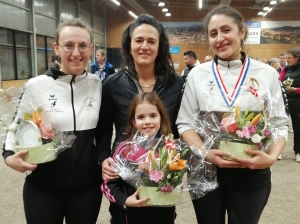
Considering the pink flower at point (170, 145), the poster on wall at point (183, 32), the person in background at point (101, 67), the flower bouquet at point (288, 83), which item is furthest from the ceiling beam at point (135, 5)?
the pink flower at point (170, 145)

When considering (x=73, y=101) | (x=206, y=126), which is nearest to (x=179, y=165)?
(x=206, y=126)

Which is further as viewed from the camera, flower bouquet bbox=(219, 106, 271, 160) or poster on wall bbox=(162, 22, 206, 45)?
poster on wall bbox=(162, 22, 206, 45)

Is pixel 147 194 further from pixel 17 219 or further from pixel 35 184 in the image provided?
pixel 17 219

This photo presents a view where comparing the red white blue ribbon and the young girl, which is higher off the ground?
the red white blue ribbon

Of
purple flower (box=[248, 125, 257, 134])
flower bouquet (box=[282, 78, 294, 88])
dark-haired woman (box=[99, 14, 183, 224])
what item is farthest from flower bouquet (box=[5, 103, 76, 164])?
flower bouquet (box=[282, 78, 294, 88])

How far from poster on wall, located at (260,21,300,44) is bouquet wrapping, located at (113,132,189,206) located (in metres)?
18.2

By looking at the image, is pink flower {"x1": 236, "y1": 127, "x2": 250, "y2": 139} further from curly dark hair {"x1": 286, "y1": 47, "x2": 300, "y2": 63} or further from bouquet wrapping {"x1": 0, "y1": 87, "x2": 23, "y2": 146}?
curly dark hair {"x1": 286, "y1": 47, "x2": 300, "y2": 63}

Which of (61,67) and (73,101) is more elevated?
(61,67)

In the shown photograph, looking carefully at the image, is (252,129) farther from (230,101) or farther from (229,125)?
(230,101)

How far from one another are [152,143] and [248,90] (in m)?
0.55

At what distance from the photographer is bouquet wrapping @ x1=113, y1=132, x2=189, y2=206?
135 cm

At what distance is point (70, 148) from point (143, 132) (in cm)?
41

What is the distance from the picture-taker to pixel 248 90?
5.15ft

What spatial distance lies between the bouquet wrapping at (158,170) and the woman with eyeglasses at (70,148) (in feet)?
1.02
